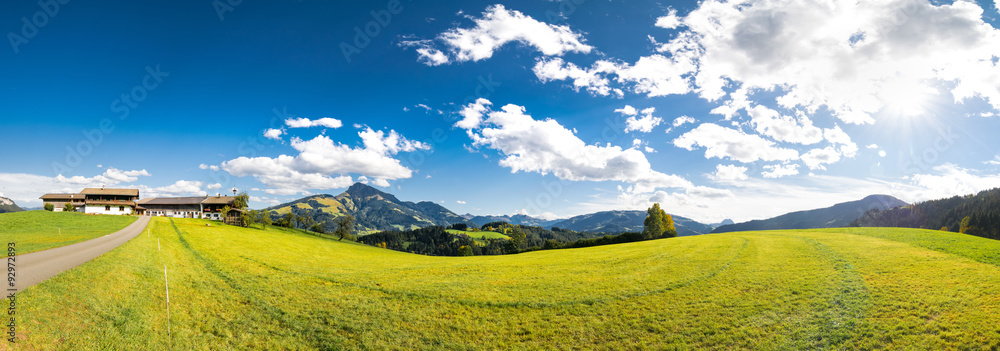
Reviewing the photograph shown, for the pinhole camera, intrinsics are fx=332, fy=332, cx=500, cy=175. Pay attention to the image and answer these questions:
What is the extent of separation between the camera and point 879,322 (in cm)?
1342

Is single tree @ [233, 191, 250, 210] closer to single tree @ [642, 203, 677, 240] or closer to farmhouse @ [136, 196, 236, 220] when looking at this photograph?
farmhouse @ [136, 196, 236, 220]

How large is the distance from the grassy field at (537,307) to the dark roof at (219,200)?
11115cm

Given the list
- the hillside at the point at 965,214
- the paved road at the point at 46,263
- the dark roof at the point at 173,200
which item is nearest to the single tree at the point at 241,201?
the dark roof at the point at 173,200

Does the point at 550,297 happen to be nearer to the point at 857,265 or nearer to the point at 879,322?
the point at 879,322

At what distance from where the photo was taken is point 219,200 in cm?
11694

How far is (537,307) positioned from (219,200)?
14154cm

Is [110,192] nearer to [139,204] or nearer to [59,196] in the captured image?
[139,204]

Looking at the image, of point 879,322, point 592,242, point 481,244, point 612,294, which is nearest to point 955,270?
point 879,322

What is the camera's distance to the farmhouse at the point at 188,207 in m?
115

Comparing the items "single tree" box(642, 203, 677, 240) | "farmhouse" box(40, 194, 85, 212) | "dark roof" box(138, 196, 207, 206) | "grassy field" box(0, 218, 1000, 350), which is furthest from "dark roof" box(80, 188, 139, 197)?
"single tree" box(642, 203, 677, 240)

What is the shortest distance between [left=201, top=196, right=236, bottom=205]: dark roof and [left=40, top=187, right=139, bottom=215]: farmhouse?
20.4m

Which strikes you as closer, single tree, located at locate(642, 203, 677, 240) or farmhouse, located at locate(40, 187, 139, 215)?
single tree, located at locate(642, 203, 677, 240)

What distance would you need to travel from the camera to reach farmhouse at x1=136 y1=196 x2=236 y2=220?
115188 millimetres

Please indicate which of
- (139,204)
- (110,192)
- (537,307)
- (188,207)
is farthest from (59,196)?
(537,307)
